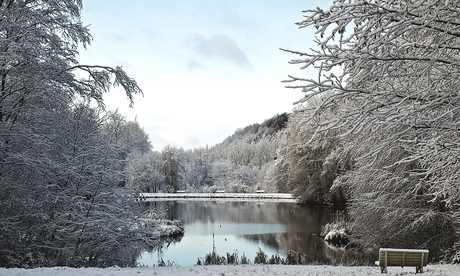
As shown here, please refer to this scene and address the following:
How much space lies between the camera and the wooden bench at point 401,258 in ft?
24.4

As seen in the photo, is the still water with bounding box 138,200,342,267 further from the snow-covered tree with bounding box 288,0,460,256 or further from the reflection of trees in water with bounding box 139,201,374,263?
the snow-covered tree with bounding box 288,0,460,256

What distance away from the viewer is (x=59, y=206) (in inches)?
323

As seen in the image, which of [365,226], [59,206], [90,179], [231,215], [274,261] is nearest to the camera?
[59,206]

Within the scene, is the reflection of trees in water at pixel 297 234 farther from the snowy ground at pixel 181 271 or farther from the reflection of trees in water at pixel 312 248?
the snowy ground at pixel 181 271

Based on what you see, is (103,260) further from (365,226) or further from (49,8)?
(365,226)

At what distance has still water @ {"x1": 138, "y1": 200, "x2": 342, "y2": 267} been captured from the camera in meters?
14.2

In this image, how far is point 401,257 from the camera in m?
7.56

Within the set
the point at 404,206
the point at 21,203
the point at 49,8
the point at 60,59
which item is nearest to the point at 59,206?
the point at 21,203

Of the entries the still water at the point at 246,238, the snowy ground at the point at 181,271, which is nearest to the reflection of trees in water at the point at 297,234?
the still water at the point at 246,238

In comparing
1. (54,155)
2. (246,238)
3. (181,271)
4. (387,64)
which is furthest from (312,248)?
(387,64)

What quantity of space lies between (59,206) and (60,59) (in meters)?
3.30

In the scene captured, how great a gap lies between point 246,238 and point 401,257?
11012 mm

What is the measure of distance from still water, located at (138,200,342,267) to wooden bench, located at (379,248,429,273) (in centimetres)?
301

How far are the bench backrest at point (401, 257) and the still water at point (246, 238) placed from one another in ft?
9.90
